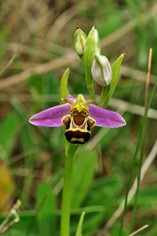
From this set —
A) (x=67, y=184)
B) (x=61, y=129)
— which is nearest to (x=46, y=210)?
(x=67, y=184)

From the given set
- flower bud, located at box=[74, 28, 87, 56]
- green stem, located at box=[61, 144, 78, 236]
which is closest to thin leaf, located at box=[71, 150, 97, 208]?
green stem, located at box=[61, 144, 78, 236]

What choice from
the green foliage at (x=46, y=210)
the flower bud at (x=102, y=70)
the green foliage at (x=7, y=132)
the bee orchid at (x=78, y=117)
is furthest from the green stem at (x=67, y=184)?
the green foliage at (x=7, y=132)

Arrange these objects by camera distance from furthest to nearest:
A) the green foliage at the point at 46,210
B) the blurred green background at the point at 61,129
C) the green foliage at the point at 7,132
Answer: the green foliage at the point at 7,132 < the blurred green background at the point at 61,129 < the green foliage at the point at 46,210

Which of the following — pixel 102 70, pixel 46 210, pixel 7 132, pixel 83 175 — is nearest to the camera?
pixel 102 70

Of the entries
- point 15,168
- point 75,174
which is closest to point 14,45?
point 15,168

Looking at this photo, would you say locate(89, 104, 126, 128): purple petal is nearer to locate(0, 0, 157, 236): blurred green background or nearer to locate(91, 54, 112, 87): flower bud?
locate(91, 54, 112, 87): flower bud

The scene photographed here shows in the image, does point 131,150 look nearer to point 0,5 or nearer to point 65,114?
point 0,5

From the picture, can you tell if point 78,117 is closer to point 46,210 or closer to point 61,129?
point 46,210

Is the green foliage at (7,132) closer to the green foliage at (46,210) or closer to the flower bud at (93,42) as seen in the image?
the green foliage at (46,210)
